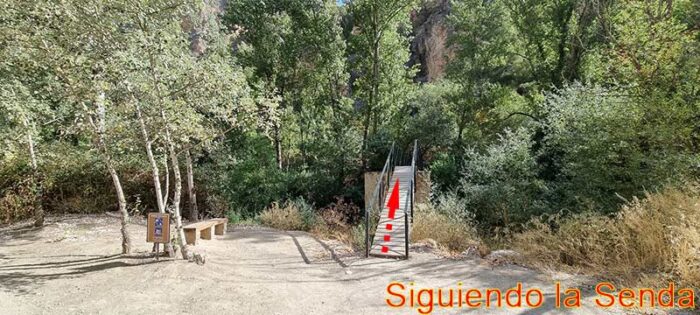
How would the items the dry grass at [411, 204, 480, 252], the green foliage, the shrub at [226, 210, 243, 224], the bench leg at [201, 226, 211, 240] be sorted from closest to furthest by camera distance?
the dry grass at [411, 204, 480, 252] → the bench leg at [201, 226, 211, 240] → the green foliage → the shrub at [226, 210, 243, 224]

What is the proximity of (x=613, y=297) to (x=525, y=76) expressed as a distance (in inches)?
518

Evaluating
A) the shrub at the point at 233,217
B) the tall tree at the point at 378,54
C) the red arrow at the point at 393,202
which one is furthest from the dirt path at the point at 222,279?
the tall tree at the point at 378,54

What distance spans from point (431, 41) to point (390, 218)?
20.6 m

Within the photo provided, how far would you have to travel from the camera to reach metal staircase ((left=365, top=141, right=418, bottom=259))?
593 centimetres

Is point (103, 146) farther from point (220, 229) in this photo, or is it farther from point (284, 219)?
point (284, 219)

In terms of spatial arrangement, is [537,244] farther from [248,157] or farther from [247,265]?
[248,157]

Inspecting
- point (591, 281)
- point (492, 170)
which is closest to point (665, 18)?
point (492, 170)

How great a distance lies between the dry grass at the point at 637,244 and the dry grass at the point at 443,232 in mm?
1049

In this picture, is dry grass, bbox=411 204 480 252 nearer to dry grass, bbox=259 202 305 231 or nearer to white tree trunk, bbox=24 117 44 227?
dry grass, bbox=259 202 305 231

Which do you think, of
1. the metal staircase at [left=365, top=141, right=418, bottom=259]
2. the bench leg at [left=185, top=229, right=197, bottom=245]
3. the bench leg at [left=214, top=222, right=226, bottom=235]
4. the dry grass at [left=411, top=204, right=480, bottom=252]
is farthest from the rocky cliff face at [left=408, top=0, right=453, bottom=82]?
the bench leg at [left=185, top=229, right=197, bottom=245]

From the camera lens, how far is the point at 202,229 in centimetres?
668

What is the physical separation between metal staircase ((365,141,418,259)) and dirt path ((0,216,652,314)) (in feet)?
1.16

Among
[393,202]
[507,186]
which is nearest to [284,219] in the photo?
[393,202]

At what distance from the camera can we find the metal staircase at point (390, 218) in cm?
593
